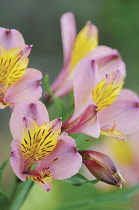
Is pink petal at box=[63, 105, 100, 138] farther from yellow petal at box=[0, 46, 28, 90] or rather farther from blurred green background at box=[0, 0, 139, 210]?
blurred green background at box=[0, 0, 139, 210]

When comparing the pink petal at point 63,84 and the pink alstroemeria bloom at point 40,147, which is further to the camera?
the pink petal at point 63,84

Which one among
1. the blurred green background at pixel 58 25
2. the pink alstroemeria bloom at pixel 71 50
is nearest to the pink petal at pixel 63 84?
the pink alstroemeria bloom at pixel 71 50

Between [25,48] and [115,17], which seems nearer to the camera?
[25,48]

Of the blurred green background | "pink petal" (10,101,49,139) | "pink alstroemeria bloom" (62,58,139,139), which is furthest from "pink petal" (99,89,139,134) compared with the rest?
the blurred green background

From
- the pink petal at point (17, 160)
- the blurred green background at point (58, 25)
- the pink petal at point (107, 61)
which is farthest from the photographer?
the blurred green background at point (58, 25)

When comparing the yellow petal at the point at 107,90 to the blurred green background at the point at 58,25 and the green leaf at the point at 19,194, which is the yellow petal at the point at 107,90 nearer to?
the green leaf at the point at 19,194

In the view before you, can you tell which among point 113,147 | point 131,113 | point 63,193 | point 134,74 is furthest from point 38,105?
point 134,74

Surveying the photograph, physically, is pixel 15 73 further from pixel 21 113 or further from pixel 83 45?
pixel 83 45

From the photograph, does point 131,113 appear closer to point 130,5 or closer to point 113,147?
point 113,147
